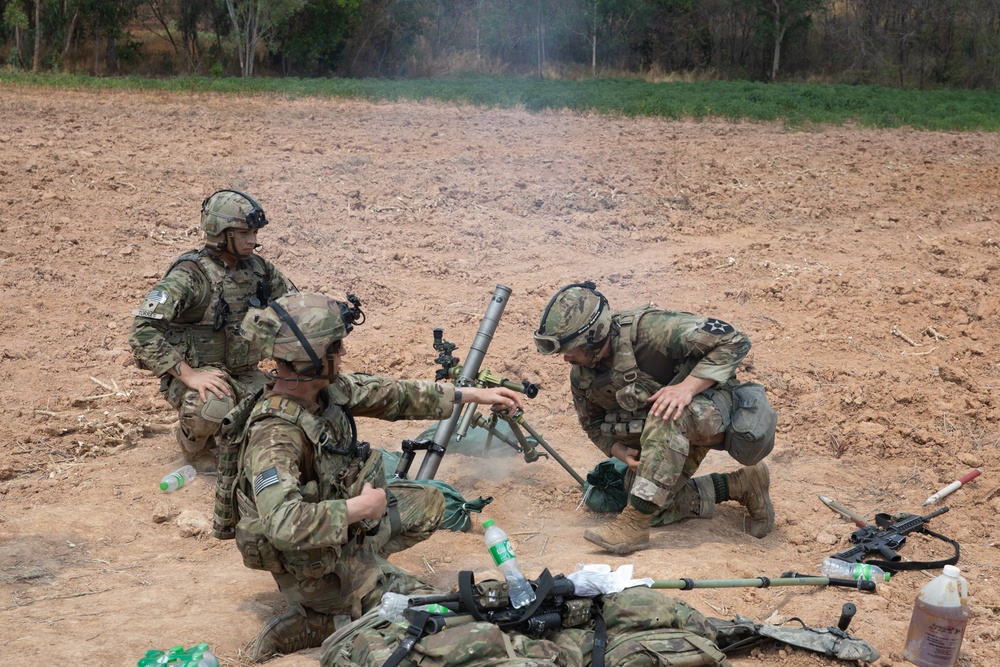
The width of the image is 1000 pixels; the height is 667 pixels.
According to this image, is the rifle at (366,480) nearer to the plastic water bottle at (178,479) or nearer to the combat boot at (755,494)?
the plastic water bottle at (178,479)

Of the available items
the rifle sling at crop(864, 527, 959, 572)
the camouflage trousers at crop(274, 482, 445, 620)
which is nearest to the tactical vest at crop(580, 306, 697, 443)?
the rifle sling at crop(864, 527, 959, 572)

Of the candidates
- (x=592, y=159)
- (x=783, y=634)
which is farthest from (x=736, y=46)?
(x=783, y=634)

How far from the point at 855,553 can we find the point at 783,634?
127 centimetres

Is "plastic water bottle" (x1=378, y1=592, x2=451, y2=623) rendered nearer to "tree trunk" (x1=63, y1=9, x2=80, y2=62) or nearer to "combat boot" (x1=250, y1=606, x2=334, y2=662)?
"combat boot" (x1=250, y1=606, x2=334, y2=662)

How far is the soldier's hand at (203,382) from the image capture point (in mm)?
5961

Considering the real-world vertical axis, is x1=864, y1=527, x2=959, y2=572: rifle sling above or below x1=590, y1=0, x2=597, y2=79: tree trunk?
below

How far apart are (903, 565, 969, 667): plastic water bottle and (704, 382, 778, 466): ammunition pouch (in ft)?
4.77

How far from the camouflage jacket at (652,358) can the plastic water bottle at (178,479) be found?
2307 mm

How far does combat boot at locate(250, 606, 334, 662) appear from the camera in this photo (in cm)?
432

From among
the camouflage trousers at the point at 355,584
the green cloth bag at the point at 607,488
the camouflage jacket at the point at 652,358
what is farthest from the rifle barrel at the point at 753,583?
the green cloth bag at the point at 607,488

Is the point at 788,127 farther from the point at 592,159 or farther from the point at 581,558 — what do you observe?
the point at 581,558

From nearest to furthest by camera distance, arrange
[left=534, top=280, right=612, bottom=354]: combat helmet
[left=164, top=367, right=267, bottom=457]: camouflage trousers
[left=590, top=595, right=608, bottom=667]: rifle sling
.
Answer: [left=590, top=595, right=608, bottom=667]: rifle sling, [left=534, top=280, right=612, bottom=354]: combat helmet, [left=164, top=367, right=267, bottom=457]: camouflage trousers

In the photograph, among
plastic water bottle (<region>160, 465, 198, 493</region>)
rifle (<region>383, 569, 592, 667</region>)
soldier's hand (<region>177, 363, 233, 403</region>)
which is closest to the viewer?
rifle (<region>383, 569, 592, 667</region>)

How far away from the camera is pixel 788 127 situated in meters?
17.1
